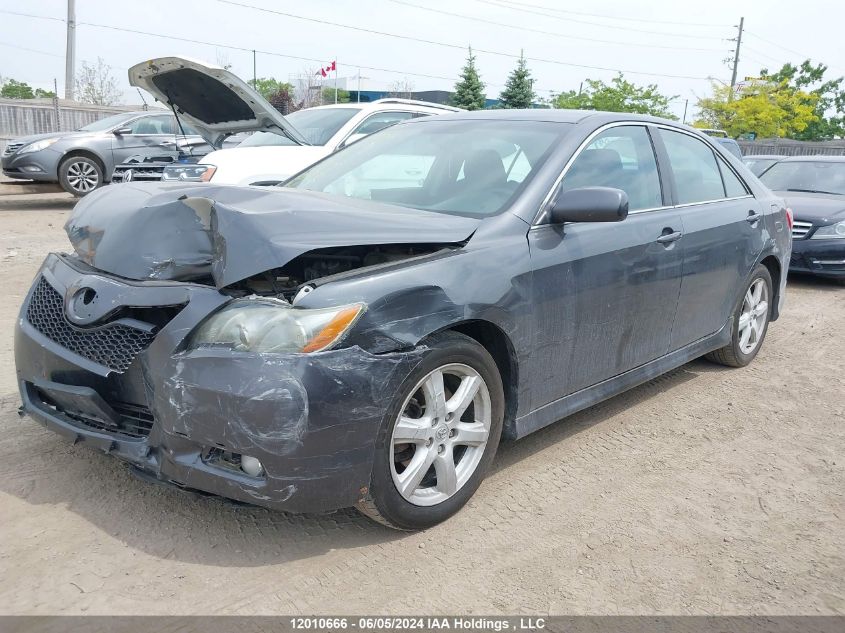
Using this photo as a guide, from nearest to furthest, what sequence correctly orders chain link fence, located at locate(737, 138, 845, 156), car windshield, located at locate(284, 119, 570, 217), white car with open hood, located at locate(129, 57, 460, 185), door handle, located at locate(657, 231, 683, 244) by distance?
car windshield, located at locate(284, 119, 570, 217) → door handle, located at locate(657, 231, 683, 244) → white car with open hood, located at locate(129, 57, 460, 185) → chain link fence, located at locate(737, 138, 845, 156)

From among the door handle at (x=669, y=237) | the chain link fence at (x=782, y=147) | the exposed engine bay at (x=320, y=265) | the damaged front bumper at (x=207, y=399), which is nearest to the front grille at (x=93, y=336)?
the damaged front bumper at (x=207, y=399)

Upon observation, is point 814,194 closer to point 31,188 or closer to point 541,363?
point 541,363

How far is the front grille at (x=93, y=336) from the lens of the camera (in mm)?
2715

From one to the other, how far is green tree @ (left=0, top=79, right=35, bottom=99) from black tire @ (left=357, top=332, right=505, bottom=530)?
7123cm

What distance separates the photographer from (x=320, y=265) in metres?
2.96

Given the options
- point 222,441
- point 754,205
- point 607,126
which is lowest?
point 222,441

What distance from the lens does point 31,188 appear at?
12.8 meters

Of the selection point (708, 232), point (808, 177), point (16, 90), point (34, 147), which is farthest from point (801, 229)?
point (16, 90)

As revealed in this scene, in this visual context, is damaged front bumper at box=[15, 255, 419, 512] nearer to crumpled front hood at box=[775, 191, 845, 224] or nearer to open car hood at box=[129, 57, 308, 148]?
open car hood at box=[129, 57, 308, 148]

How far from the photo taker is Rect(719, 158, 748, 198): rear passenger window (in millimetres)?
4918

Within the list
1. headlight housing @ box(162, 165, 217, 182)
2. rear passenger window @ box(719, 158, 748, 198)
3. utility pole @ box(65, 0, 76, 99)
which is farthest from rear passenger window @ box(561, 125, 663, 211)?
utility pole @ box(65, 0, 76, 99)

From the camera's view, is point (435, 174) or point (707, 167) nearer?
point (435, 174)

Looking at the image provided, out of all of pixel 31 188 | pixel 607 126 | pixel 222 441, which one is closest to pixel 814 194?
pixel 607 126

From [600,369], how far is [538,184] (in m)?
1.01
